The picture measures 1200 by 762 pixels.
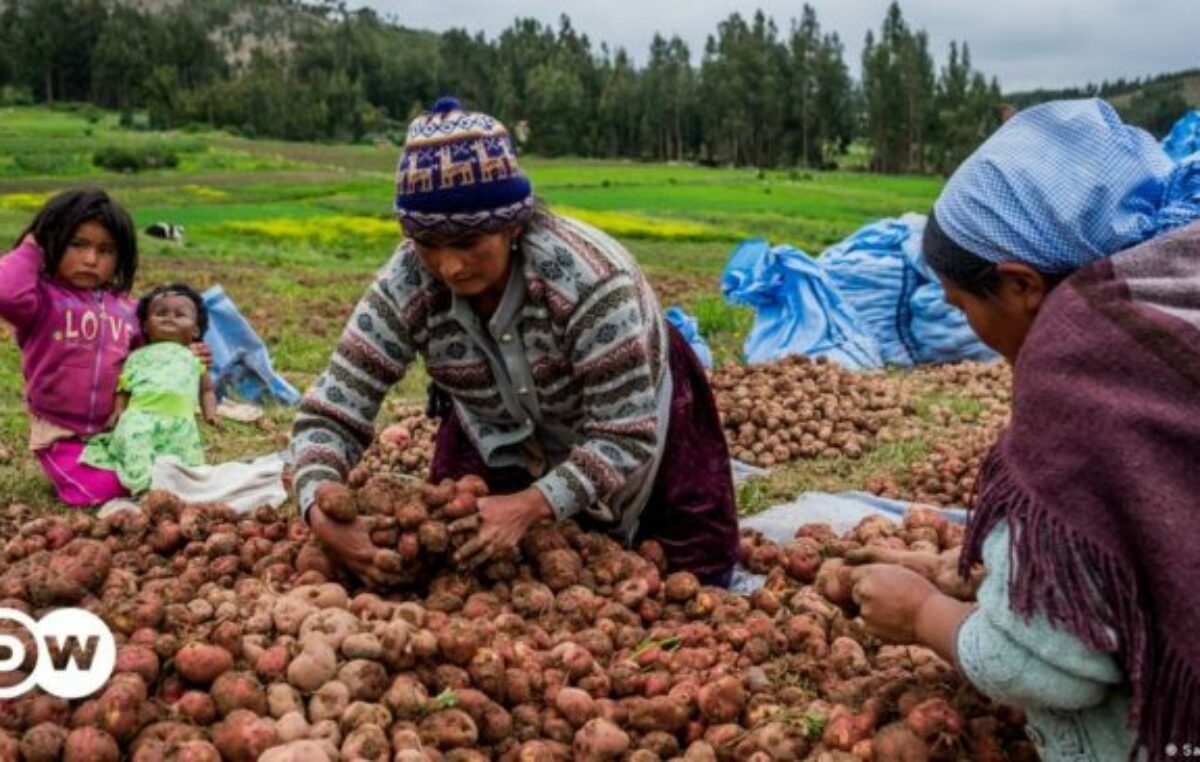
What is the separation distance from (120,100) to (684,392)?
3278 inches

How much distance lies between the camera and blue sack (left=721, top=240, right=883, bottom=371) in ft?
28.3

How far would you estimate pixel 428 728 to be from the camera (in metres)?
2.43

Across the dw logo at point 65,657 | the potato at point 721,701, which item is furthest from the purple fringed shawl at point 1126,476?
the dw logo at point 65,657

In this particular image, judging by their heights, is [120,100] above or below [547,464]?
above

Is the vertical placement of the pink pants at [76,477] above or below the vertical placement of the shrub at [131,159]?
below

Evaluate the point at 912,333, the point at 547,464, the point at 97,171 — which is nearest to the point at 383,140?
the point at 97,171

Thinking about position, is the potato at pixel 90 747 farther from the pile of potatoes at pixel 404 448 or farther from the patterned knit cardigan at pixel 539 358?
the pile of potatoes at pixel 404 448

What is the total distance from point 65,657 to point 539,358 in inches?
60.5

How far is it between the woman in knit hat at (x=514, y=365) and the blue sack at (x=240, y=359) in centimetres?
423

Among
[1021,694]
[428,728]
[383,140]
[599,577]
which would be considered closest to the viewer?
[1021,694]

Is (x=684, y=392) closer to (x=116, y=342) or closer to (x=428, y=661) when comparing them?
(x=428, y=661)

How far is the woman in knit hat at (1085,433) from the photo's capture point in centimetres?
183

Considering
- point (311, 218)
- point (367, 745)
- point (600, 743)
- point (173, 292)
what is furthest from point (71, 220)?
point (311, 218)

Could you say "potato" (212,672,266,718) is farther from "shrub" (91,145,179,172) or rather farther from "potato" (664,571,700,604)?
"shrub" (91,145,179,172)
